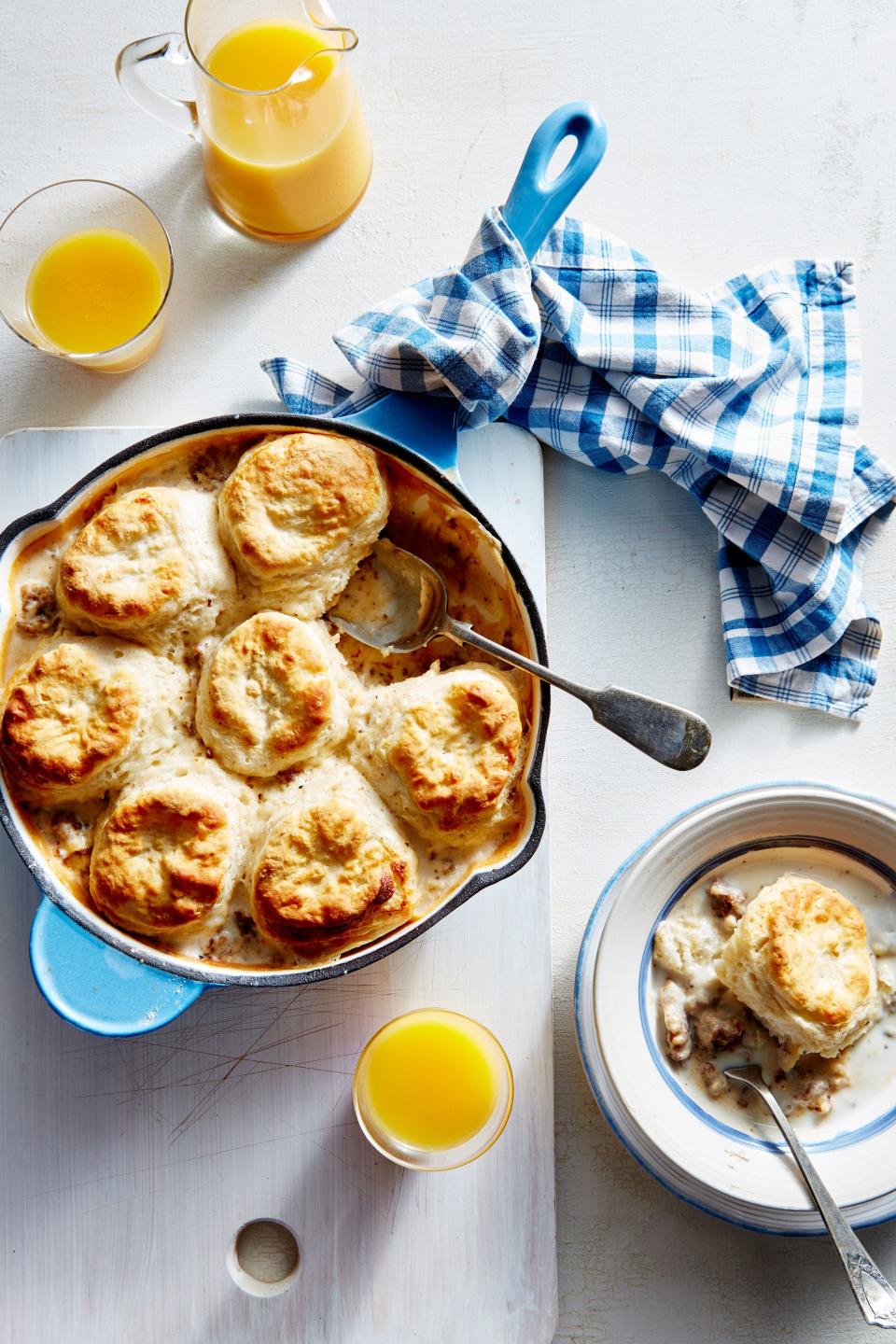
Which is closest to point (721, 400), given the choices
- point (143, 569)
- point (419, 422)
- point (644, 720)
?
point (419, 422)

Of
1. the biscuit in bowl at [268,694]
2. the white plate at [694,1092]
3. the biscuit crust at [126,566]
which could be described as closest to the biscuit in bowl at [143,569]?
the biscuit crust at [126,566]

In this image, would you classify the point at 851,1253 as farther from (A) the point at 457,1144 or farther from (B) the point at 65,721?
(B) the point at 65,721

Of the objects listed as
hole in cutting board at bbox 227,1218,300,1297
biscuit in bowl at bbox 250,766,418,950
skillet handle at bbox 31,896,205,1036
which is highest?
biscuit in bowl at bbox 250,766,418,950

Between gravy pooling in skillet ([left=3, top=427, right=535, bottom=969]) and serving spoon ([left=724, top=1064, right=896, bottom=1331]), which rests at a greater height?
gravy pooling in skillet ([left=3, top=427, right=535, bottom=969])

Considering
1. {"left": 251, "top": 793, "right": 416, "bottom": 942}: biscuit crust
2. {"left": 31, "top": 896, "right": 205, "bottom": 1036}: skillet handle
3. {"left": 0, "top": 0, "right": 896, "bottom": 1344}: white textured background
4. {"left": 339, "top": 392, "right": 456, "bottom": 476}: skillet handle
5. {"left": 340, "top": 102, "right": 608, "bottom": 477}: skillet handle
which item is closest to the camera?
{"left": 251, "top": 793, "right": 416, "bottom": 942}: biscuit crust

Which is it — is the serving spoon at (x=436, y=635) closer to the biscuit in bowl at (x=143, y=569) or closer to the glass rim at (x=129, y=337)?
the biscuit in bowl at (x=143, y=569)

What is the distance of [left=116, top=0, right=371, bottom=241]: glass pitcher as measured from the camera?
2150 millimetres

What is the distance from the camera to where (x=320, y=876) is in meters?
1.90

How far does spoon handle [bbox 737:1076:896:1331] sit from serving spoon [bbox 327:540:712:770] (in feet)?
2.84

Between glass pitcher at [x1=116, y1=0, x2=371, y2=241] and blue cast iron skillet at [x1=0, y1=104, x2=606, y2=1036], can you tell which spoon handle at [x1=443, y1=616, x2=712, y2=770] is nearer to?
blue cast iron skillet at [x1=0, y1=104, x2=606, y2=1036]

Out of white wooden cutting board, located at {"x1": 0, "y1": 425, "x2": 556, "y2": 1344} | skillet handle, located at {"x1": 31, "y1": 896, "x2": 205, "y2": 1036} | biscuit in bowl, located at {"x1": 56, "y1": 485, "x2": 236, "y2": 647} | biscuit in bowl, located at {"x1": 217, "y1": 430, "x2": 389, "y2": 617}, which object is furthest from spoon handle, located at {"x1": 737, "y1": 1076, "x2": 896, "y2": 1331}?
biscuit in bowl, located at {"x1": 56, "y1": 485, "x2": 236, "y2": 647}

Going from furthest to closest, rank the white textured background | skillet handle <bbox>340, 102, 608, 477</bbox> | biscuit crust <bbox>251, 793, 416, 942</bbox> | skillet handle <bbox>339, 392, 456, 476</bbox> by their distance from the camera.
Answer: the white textured background < skillet handle <bbox>339, 392, 456, 476</bbox> < skillet handle <bbox>340, 102, 608, 477</bbox> < biscuit crust <bbox>251, 793, 416, 942</bbox>

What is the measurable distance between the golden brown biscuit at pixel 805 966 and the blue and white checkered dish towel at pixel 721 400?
45 cm

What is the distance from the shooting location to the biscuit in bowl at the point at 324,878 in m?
1.89
